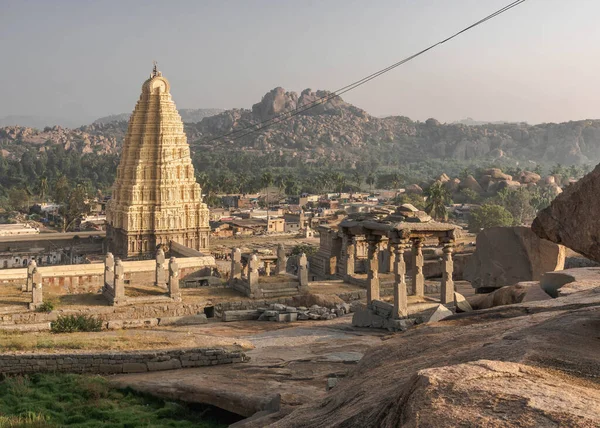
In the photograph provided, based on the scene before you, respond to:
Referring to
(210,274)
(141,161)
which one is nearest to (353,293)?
(210,274)

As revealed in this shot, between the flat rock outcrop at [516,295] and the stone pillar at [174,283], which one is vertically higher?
the flat rock outcrop at [516,295]

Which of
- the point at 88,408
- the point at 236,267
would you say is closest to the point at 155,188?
the point at 236,267

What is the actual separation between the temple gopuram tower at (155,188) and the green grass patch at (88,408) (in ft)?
93.3

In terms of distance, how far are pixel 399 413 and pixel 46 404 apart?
25.8 ft

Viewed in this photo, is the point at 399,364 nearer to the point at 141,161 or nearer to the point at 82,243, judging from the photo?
the point at 141,161

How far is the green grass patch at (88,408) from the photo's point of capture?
1006cm

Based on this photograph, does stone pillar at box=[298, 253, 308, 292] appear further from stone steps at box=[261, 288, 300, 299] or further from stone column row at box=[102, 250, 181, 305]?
stone column row at box=[102, 250, 181, 305]

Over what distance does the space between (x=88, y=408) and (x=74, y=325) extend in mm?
8592

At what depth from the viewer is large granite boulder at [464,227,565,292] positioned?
21.9 meters

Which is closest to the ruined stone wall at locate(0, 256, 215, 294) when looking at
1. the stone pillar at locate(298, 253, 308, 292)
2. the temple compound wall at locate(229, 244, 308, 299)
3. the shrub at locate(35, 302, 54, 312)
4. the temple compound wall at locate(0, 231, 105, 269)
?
the temple compound wall at locate(229, 244, 308, 299)

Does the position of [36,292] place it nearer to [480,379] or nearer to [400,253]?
[400,253]

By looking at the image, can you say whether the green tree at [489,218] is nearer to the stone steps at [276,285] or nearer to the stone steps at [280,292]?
the stone steps at [276,285]

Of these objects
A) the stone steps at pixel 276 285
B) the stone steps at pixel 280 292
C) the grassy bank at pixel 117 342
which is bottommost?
the stone steps at pixel 280 292

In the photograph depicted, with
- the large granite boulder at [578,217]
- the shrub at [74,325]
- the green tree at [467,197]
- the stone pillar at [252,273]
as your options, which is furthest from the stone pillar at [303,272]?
the green tree at [467,197]
